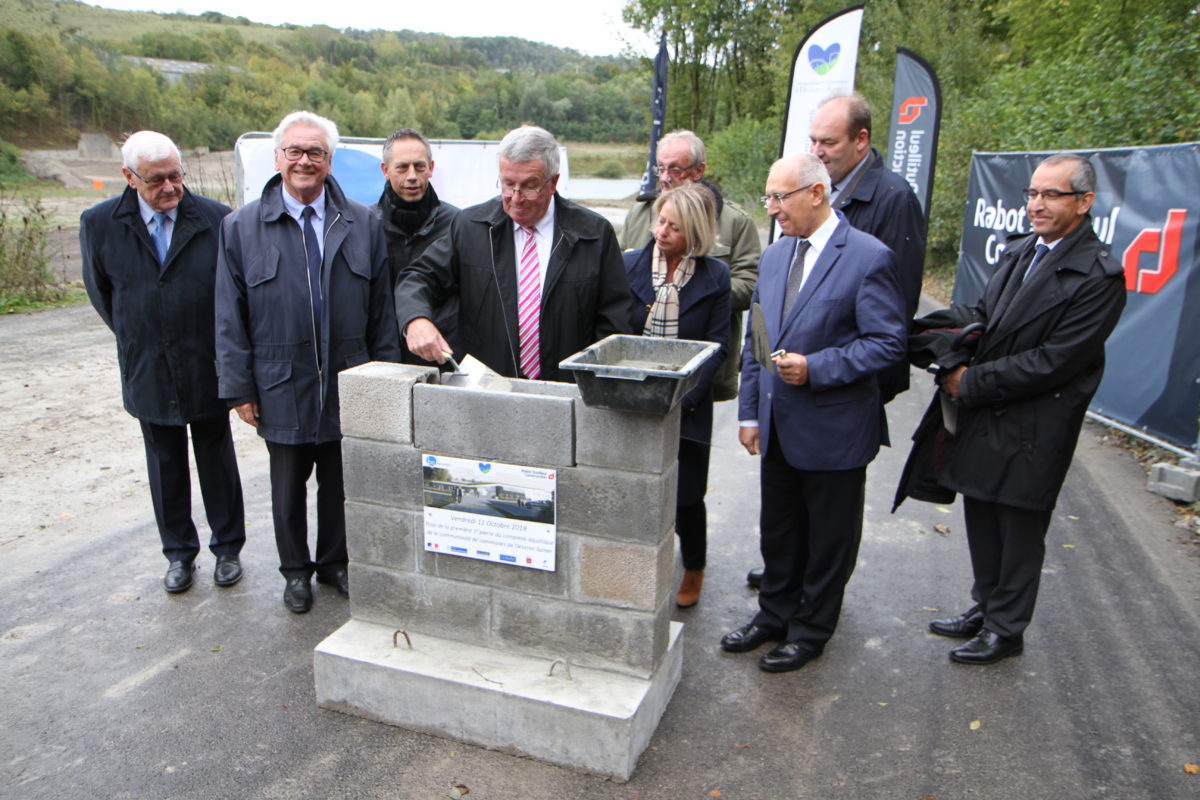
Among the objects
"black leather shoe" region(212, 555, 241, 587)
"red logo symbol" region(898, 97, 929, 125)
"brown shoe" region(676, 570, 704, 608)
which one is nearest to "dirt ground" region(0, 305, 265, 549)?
"black leather shoe" region(212, 555, 241, 587)

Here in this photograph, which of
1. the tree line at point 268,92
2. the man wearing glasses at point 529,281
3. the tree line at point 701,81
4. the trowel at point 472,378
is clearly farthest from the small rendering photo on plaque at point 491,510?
the tree line at point 268,92

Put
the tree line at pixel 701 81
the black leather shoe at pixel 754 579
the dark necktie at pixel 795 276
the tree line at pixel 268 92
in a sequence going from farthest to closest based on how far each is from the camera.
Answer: the tree line at pixel 268 92 < the tree line at pixel 701 81 < the black leather shoe at pixel 754 579 < the dark necktie at pixel 795 276

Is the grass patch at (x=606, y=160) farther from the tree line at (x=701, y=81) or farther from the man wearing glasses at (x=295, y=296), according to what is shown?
the man wearing glasses at (x=295, y=296)

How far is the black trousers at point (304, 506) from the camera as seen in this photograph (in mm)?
3859

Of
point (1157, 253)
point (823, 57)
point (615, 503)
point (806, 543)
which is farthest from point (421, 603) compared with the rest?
point (823, 57)

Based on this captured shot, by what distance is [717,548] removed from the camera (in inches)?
185

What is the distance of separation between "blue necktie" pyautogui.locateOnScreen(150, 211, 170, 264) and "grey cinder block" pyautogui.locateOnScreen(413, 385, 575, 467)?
179 centimetres

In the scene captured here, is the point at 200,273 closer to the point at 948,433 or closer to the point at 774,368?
the point at 774,368

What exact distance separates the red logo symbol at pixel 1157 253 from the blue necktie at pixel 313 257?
18.9ft

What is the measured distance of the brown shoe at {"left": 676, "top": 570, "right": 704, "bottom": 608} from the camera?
158 inches

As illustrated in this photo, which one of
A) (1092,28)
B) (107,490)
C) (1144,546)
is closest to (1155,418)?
(1144,546)

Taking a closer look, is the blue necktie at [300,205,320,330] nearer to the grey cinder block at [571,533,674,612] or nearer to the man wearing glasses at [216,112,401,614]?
the man wearing glasses at [216,112,401,614]

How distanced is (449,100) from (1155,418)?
59.2 meters

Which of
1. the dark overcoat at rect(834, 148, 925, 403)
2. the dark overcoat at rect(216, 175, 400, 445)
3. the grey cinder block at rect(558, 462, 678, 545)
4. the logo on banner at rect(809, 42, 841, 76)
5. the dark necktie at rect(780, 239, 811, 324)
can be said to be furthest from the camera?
the logo on banner at rect(809, 42, 841, 76)
